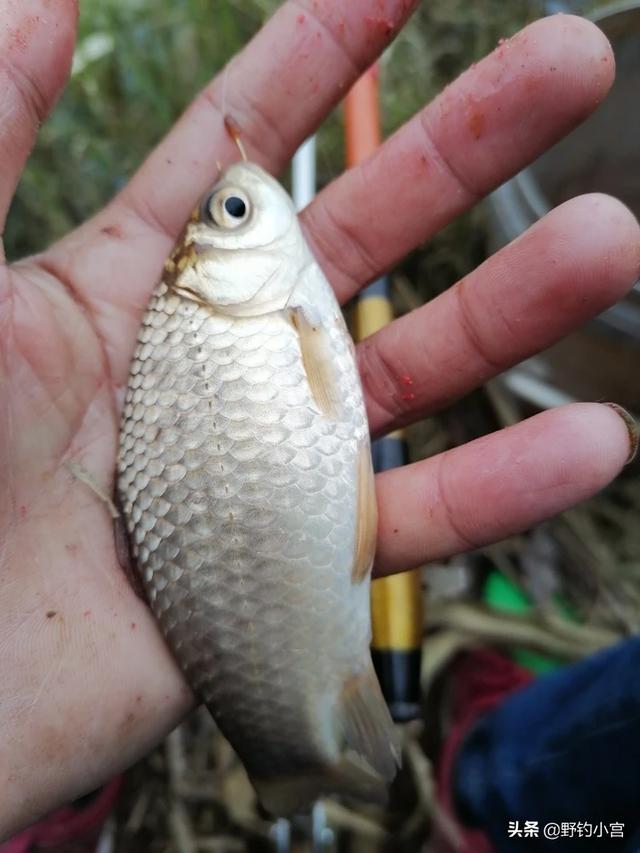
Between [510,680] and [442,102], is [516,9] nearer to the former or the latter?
[442,102]

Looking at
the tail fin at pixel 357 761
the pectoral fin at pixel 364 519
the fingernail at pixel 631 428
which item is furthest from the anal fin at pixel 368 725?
the fingernail at pixel 631 428

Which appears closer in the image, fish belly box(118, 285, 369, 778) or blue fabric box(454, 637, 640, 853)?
fish belly box(118, 285, 369, 778)

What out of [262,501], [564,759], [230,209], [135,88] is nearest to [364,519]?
[262,501]

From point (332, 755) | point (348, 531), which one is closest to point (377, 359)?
point (348, 531)

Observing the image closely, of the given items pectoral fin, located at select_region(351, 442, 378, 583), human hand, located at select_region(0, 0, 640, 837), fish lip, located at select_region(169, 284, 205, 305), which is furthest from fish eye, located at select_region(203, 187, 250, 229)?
pectoral fin, located at select_region(351, 442, 378, 583)

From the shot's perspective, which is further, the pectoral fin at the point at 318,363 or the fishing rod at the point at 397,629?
the fishing rod at the point at 397,629

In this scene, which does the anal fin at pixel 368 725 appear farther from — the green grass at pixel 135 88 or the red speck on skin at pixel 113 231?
the green grass at pixel 135 88

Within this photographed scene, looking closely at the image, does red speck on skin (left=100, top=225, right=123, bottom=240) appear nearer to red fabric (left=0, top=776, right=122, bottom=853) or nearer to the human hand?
the human hand

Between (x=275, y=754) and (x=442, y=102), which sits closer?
(x=275, y=754)
